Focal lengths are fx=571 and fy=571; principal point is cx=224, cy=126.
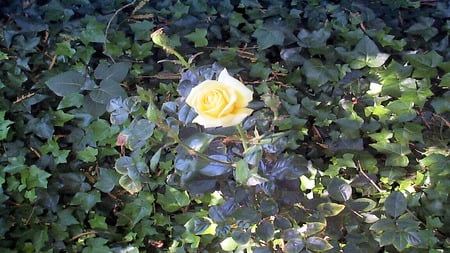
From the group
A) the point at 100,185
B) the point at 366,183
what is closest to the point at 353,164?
the point at 366,183

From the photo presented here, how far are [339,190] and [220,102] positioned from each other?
59 centimetres

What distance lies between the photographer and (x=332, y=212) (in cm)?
138

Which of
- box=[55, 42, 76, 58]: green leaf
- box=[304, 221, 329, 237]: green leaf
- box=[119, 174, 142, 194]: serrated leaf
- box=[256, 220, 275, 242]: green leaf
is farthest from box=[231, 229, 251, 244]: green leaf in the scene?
box=[55, 42, 76, 58]: green leaf

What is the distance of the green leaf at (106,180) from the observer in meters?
1.52

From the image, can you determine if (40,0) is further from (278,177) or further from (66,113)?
(278,177)

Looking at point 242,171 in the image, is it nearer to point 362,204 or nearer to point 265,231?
point 265,231

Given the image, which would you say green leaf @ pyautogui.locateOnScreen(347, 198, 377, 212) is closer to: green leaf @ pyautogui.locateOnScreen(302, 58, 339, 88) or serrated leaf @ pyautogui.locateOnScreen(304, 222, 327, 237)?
serrated leaf @ pyautogui.locateOnScreen(304, 222, 327, 237)

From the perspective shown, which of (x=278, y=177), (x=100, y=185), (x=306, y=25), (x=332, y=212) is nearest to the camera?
(x=278, y=177)

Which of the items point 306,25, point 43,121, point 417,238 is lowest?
point 417,238

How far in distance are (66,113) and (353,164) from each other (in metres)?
0.79

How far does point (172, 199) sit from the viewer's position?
5.02 feet

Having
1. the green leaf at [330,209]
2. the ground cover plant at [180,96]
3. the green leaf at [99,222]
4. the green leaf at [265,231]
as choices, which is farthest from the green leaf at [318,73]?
the green leaf at [99,222]

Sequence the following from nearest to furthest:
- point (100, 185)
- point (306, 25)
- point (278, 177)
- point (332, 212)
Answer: point (278, 177) < point (332, 212) < point (100, 185) < point (306, 25)

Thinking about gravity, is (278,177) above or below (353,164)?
above
